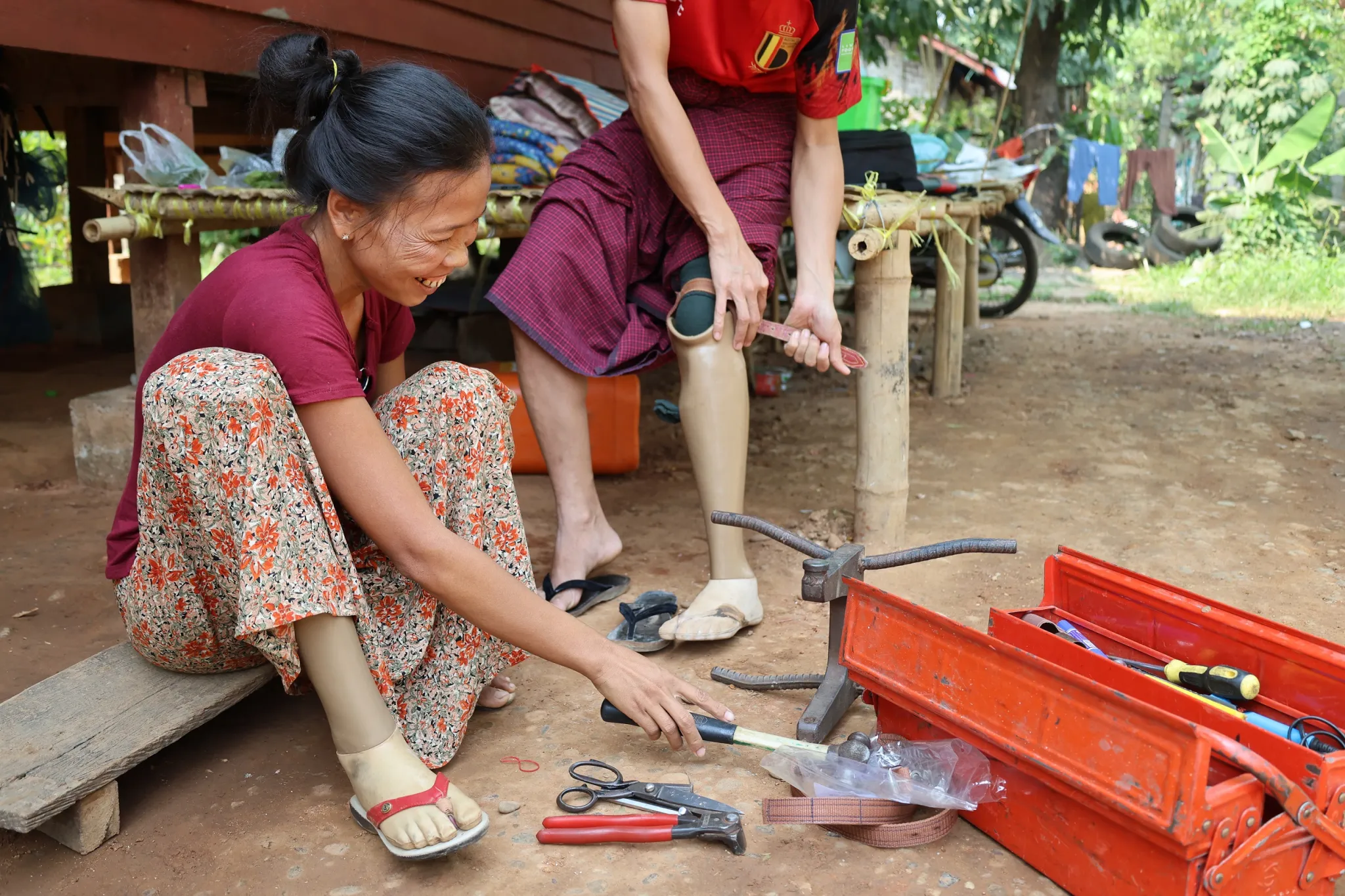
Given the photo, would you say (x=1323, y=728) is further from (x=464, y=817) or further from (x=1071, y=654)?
(x=464, y=817)

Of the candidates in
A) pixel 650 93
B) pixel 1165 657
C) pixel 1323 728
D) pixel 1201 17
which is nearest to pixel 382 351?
pixel 650 93

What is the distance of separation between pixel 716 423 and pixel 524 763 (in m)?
0.83

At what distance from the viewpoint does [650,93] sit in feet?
7.73

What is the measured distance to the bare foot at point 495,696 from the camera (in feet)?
6.49

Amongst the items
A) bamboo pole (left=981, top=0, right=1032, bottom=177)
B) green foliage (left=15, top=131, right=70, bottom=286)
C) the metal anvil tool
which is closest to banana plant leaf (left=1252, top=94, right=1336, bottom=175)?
bamboo pole (left=981, top=0, right=1032, bottom=177)

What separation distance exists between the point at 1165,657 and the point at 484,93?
4.16m

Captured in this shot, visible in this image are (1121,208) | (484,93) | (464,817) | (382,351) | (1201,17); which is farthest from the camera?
(1201,17)

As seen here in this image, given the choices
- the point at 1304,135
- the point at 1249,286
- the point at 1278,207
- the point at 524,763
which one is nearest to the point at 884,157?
the point at 524,763

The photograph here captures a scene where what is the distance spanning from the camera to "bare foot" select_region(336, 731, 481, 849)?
1463 millimetres

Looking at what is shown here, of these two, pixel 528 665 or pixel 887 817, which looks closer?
pixel 887 817

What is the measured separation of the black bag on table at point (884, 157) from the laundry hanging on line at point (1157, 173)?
38.5 ft

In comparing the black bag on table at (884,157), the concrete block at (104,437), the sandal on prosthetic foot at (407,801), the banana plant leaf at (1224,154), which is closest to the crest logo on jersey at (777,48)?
the black bag on table at (884,157)

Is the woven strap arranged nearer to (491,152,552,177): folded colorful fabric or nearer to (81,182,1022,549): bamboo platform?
(81,182,1022,549): bamboo platform

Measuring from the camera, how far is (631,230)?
8.39 ft
